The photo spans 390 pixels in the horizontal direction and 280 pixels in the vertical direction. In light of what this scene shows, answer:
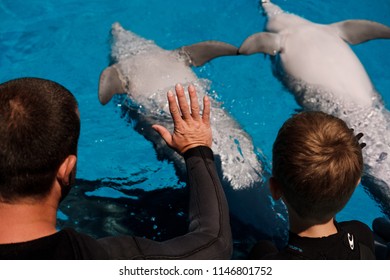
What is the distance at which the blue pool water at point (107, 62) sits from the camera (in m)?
4.93

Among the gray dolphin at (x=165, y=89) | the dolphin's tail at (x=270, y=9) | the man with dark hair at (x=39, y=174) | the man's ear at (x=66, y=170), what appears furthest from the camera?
the dolphin's tail at (x=270, y=9)

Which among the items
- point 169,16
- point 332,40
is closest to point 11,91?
point 332,40

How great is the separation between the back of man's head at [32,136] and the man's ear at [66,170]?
0.03m

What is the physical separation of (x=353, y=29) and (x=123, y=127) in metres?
3.50

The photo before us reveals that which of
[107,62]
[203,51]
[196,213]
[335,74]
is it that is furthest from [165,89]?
[196,213]

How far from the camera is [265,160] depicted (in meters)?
5.50

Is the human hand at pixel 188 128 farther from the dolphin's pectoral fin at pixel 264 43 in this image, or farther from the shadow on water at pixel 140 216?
the dolphin's pectoral fin at pixel 264 43

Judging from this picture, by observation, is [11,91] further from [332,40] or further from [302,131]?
[332,40]

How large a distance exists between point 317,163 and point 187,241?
0.88 metres

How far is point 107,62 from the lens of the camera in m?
7.46

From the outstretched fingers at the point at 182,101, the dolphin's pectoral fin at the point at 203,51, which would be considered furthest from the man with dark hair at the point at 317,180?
the dolphin's pectoral fin at the point at 203,51

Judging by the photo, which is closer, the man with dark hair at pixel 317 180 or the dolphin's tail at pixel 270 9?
the man with dark hair at pixel 317 180

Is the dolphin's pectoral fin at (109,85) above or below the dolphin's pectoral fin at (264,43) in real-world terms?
below

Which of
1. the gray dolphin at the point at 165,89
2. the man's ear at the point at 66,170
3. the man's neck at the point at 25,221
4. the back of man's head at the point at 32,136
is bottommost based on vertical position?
the gray dolphin at the point at 165,89
